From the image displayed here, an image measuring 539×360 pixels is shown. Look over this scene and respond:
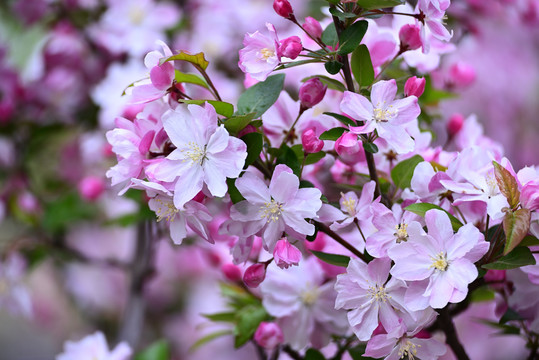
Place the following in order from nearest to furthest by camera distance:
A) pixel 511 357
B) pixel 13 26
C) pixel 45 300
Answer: pixel 511 357, pixel 13 26, pixel 45 300

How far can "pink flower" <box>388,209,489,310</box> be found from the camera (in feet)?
1.60

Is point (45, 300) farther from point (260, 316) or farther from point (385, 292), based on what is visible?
point (385, 292)

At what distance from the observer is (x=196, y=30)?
1324 millimetres

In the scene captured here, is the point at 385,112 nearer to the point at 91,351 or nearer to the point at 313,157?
the point at 313,157

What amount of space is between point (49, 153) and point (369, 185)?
1.16 metres

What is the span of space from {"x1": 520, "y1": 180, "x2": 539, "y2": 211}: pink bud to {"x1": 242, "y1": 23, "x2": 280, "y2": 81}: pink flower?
0.23 meters

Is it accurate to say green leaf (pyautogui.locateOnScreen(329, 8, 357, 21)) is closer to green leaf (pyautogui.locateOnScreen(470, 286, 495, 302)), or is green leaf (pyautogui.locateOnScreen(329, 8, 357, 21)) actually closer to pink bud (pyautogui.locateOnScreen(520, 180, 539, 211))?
pink bud (pyautogui.locateOnScreen(520, 180, 539, 211))

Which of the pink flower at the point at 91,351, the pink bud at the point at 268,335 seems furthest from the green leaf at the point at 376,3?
the pink flower at the point at 91,351

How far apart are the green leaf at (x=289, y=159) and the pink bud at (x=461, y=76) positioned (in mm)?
443

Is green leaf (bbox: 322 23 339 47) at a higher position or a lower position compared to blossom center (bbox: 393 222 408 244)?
higher

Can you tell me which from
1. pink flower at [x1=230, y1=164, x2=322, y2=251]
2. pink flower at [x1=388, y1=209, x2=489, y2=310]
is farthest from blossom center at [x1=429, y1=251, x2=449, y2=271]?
pink flower at [x1=230, y1=164, x2=322, y2=251]

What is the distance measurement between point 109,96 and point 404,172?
68 cm

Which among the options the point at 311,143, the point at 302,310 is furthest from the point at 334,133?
the point at 302,310

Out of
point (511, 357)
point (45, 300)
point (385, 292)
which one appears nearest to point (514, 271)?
point (385, 292)
